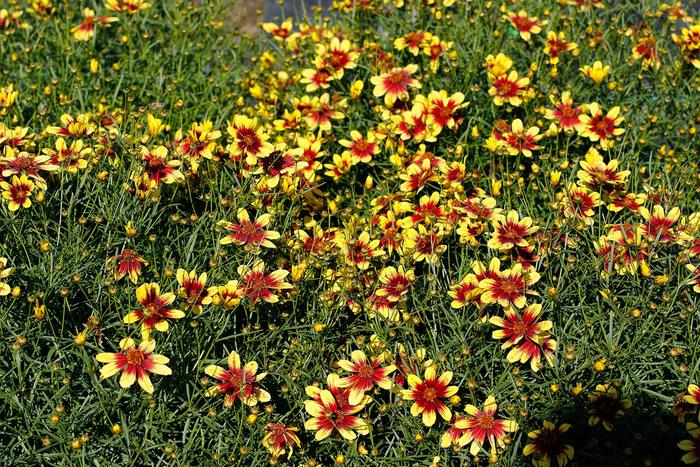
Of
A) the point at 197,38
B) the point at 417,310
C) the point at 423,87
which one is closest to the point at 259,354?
the point at 417,310

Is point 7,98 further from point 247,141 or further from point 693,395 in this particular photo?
point 693,395

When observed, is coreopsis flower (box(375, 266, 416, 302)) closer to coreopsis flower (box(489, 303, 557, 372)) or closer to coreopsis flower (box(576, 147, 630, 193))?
coreopsis flower (box(489, 303, 557, 372))

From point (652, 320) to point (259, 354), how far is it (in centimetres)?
141

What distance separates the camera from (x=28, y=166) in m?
2.96

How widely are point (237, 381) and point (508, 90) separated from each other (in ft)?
6.11

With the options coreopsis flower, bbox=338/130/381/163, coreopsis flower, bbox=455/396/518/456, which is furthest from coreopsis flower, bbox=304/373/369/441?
coreopsis flower, bbox=338/130/381/163

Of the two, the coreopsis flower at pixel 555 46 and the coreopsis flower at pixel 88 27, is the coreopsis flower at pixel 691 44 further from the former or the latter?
the coreopsis flower at pixel 88 27

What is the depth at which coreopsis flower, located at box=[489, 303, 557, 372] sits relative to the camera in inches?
103

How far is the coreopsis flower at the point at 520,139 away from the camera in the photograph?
338cm

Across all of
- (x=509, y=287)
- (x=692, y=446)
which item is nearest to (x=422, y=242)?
(x=509, y=287)

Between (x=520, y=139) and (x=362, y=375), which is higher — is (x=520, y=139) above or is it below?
above

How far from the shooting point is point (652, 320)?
2762 mm

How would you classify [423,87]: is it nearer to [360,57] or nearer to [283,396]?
[360,57]

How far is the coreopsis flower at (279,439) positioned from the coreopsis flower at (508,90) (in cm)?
177
